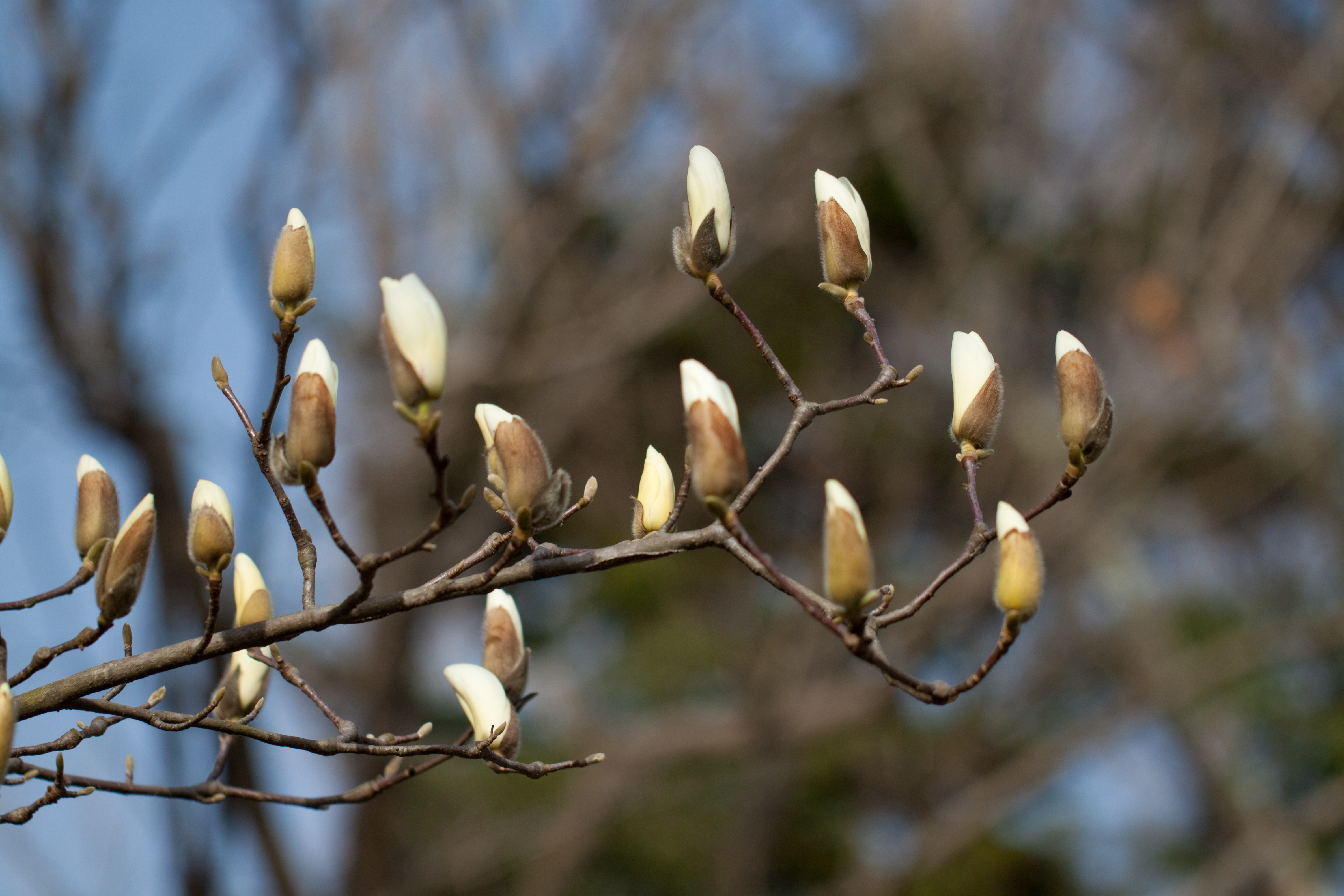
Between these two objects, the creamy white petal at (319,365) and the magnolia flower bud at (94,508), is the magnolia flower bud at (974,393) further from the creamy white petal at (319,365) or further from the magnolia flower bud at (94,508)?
the magnolia flower bud at (94,508)

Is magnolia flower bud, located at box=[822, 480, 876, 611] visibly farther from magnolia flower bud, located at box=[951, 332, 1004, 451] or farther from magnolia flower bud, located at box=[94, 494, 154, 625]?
magnolia flower bud, located at box=[94, 494, 154, 625]

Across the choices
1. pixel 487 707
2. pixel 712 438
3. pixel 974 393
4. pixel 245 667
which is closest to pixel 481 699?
pixel 487 707

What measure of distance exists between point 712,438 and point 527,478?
0.13 metres

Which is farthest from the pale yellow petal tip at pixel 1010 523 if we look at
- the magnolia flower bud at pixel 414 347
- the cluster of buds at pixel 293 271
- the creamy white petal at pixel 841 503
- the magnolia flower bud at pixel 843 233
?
the cluster of buds at pixel 293 271

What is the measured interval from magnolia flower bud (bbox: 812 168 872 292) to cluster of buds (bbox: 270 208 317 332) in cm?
38

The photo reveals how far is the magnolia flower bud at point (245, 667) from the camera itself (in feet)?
2.87

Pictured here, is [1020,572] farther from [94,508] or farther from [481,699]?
[94,508]

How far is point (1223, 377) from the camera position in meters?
3.64

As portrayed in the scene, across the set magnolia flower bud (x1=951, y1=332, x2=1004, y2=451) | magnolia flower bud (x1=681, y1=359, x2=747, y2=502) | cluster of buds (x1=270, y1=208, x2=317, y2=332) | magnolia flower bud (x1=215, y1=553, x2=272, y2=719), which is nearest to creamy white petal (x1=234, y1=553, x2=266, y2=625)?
magnolia flower bud (x1=215, y1=553, x2=272, y2=719)

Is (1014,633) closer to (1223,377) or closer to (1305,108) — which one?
(1223,377)

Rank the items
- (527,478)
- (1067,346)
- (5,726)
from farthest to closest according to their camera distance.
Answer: (1067,346) → (527,478) → (5,726)

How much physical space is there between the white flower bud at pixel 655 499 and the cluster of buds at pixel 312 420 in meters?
0.25

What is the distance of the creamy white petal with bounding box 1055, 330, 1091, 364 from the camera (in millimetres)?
774

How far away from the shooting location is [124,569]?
70 centimetres
